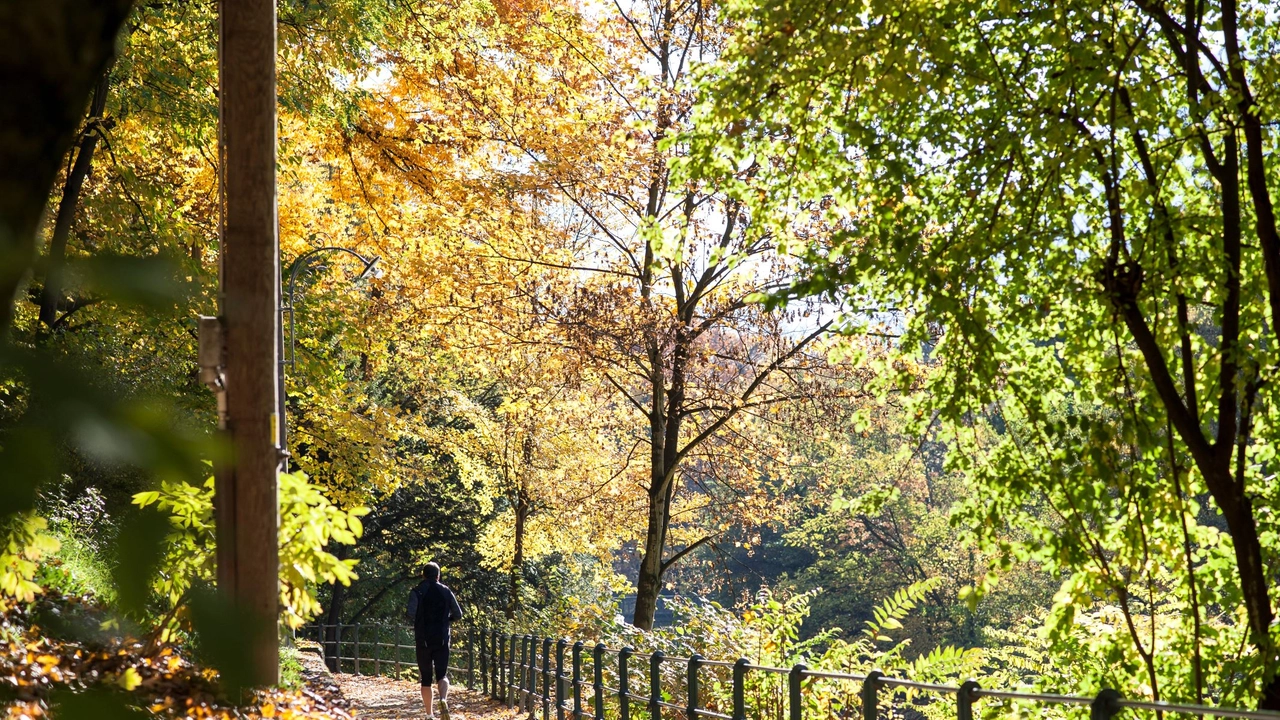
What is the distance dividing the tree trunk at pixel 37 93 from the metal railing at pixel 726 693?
3.95m

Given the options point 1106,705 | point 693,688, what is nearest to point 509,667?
point 693,688

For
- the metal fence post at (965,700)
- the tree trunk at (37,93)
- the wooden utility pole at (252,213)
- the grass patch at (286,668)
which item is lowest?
the metal fence post at (965,700)

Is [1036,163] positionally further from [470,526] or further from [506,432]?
[470,526]

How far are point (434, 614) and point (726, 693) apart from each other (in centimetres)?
444

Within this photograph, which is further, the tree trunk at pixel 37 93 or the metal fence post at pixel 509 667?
the metal fence post at pixel 509 667

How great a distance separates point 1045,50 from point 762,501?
1145 cm

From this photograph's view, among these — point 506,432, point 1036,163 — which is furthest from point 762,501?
point 1036,163

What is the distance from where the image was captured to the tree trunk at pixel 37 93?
0.63m

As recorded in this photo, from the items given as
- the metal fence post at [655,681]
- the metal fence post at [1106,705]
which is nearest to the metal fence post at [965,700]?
the metal fence post at [1106,705]

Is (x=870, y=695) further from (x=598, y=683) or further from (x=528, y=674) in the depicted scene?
(x=528, y=674)

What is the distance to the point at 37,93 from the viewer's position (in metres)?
0.65

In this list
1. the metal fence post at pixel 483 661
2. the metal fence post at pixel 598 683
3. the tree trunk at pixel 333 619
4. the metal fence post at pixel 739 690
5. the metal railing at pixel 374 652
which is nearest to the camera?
the metal fence post at pixel 739 690

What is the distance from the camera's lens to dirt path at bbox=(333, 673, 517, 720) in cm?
1639

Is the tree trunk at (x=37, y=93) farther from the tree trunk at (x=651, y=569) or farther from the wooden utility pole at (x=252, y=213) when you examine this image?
the tree trunk at (x=651, y=569)
